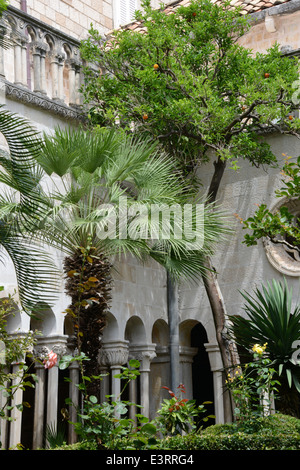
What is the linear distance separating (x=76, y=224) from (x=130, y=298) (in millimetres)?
4619

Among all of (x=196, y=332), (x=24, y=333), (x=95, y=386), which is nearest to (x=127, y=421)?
(x=95, y=386)

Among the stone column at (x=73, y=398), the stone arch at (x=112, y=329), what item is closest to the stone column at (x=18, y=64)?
the stone arch at (x=112, y=329)

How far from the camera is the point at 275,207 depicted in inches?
508

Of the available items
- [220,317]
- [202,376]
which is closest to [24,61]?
[220,317]

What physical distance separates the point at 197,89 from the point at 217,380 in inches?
186

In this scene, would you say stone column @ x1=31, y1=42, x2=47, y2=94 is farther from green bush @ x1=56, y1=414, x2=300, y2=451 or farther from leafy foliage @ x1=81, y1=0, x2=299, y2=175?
green bush @ x1=56, y1=414, x2=300, y2=451

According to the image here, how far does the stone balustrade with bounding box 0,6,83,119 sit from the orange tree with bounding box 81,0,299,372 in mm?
307

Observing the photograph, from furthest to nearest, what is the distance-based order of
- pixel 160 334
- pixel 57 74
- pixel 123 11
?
pixel 123 11 → pixel 160 334 → pixel 57 74

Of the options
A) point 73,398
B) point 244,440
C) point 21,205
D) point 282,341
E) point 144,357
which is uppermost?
point 21,205

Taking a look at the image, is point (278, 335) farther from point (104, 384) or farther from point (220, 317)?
point (104, 384)

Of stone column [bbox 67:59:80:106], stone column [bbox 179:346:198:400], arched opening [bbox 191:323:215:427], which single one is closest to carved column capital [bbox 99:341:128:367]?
stone column [bbox 179:346:198:400]

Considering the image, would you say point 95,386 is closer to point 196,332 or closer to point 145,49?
point 145,49

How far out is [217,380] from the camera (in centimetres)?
1313

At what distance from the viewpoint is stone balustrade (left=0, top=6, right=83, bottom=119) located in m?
11.3
